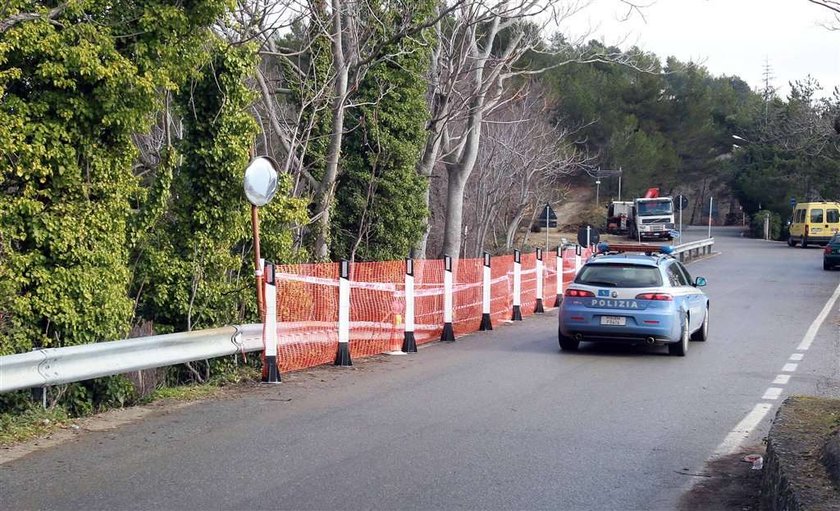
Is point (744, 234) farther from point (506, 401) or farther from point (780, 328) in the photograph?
point (506, 401)

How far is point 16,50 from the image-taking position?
1072 centimetres

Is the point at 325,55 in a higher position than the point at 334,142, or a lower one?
higher

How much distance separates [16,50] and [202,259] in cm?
385

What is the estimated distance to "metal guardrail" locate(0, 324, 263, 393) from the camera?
29.0ft

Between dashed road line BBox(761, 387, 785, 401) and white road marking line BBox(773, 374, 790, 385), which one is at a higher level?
dashed road line BBox(761, 387, 785, 401)

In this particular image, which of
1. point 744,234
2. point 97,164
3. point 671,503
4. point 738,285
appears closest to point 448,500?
point 671,503

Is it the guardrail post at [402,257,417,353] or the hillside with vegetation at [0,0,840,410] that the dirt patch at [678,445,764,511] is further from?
the guardrail post at [402,257,417,353]

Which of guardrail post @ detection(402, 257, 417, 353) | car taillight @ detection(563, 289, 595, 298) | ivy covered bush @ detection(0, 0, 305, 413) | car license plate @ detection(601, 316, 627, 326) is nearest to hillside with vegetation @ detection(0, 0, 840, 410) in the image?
ivy covered bush @ detection(0, 0, 305, 413)

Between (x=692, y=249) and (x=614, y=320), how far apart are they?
36.1 meters

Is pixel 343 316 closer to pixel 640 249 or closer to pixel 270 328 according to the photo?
pixel 270 328

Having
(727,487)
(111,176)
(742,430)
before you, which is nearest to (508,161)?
(111,176)

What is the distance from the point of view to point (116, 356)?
982 centimetres

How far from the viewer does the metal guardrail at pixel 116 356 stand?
348 inches

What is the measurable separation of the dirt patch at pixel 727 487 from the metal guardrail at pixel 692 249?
1473 inches
